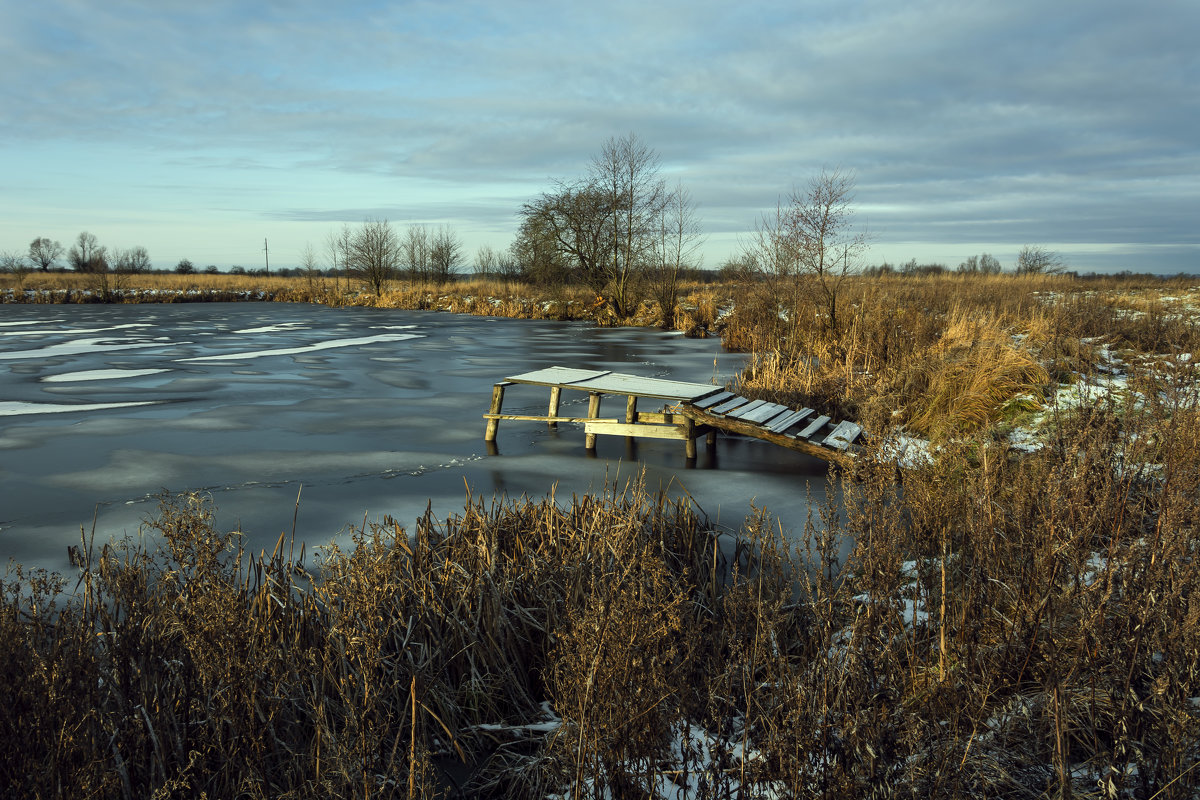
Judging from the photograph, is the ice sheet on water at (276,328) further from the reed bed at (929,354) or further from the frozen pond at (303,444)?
the reed bed at (929,354)

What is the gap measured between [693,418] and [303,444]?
469cm

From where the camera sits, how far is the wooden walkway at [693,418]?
7668 mm

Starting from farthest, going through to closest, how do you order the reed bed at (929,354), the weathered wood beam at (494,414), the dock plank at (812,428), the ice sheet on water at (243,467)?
1. the weathered wood beam at (494,414)
2. the reed bed at (929,354)
3. the dock plank at (812,428)
4. the ice sheet on water at (243,467)

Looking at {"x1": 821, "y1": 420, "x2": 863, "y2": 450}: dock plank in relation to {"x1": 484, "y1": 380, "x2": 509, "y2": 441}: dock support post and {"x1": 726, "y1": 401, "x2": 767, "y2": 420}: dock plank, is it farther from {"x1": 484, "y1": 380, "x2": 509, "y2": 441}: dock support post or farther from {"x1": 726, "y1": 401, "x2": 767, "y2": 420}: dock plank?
{"x1": 484, "y1": 380, "x2": 509, "y2": 441}: dock support post

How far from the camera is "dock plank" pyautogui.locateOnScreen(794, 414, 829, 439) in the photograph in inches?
300

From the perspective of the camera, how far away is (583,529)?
4.65 meters

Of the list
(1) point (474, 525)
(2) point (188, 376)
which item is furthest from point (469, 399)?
(1) point (474, 525)

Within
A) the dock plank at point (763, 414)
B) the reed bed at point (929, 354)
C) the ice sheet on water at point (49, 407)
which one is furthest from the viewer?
the ice sheet on water at point (49, 407)

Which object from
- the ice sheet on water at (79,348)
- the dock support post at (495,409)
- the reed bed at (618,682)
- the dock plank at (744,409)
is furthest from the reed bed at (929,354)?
the ice sheet on water at (79,348)

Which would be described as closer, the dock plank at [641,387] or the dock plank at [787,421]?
the dock plank at [787,421]

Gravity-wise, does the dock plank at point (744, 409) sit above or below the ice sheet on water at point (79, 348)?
below

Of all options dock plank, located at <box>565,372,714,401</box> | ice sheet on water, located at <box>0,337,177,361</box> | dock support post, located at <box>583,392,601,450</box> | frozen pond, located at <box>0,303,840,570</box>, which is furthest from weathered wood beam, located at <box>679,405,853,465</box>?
ice sheet on water, located at <box>0,337,177,361</box>

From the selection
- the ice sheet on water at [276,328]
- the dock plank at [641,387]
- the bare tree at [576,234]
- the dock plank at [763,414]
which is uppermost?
the bare tree at [576,234]

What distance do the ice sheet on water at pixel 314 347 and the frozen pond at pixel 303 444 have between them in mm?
135
